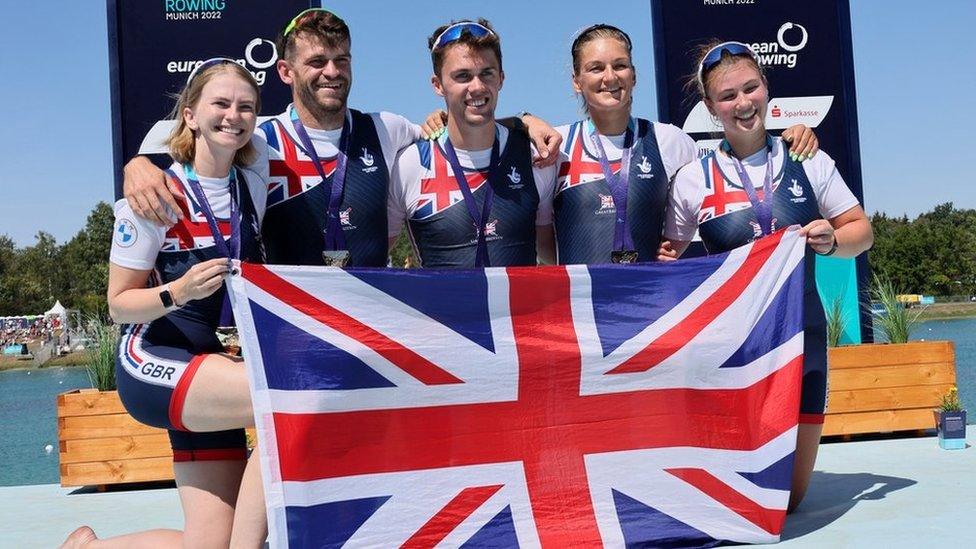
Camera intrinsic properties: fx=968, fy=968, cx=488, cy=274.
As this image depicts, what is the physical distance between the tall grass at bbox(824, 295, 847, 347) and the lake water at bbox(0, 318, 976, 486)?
372cm

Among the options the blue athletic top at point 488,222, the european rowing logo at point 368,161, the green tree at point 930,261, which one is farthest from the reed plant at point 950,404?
the green tree at point 930,261

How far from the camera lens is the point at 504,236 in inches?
153

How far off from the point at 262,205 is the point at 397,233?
74 centimetres

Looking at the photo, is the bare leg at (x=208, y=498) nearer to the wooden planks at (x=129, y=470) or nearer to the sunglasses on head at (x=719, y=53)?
the sunglasses on head at (x=719, y=53)

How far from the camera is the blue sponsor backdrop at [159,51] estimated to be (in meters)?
6.21

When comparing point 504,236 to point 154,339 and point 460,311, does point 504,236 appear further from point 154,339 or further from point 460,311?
point 154,339

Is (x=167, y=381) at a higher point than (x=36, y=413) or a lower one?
higher

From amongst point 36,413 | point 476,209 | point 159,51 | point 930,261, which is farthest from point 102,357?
point 930,261

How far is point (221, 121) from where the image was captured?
325 centimetres

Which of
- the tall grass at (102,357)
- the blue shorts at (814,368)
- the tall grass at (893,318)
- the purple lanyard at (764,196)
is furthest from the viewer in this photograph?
the tall grass at (893,318)

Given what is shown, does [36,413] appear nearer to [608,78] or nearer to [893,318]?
[893,318]

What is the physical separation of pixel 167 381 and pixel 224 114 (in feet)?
2.97

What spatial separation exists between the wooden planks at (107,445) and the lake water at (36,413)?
843 millimetres

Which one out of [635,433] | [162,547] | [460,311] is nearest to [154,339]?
[162,547]
